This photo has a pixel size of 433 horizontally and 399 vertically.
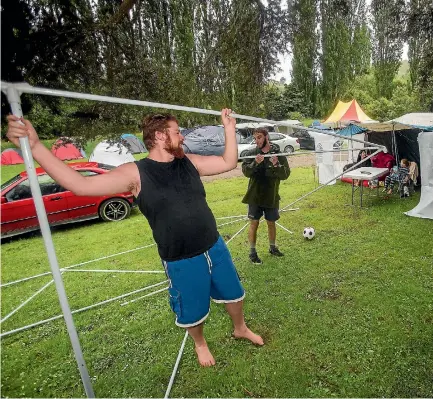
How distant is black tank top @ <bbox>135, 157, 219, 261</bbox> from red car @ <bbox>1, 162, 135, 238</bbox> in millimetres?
5948

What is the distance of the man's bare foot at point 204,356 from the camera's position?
2.61 metres

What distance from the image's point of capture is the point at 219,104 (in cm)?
551

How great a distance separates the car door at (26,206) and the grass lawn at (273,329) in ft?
5.37

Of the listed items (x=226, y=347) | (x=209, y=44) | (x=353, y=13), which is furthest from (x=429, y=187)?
(x=226, y=347)

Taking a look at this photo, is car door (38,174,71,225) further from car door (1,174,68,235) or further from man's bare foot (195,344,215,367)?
man's bare foot (195,344,215,367)

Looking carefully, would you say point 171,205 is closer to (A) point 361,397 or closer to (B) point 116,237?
(A) point 361,397

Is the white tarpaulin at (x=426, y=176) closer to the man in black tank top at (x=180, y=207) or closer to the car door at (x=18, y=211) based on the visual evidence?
the man in black tank top at (x=180, y=207)

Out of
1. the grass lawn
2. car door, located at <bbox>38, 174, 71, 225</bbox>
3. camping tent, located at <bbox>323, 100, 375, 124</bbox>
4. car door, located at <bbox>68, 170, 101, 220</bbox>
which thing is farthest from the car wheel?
camping tent, located at <bbox>323, 100, 375, 124</bbox>

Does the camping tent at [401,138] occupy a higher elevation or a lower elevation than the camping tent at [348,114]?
lower

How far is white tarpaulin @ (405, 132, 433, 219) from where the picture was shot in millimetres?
5828

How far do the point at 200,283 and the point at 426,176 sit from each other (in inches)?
239

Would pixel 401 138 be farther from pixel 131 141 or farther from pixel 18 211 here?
pixel 18 211

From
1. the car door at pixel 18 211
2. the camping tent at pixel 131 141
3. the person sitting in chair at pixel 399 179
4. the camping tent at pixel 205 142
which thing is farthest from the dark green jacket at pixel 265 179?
the camping tent at pixel 205 142

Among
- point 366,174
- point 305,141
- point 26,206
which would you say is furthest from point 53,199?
point 305,141
